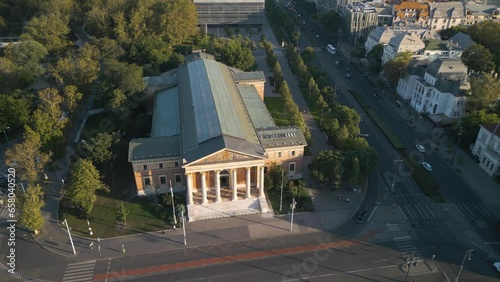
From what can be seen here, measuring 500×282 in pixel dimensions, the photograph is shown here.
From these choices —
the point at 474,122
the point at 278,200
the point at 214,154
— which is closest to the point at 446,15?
the point at 474,122

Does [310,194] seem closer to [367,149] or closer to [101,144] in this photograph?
[367,149]

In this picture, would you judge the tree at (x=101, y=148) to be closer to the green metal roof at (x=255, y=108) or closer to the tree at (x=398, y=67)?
the green metal roof at (x=255, y=108)

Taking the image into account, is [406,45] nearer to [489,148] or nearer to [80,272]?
[489,148]

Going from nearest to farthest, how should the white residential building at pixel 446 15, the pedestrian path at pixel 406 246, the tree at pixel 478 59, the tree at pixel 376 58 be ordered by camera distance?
the pedestrian path at pixel 406 246, the tree at pixel 478 59, the tree at pixel 376 58, the white residential building at pixel 446 15

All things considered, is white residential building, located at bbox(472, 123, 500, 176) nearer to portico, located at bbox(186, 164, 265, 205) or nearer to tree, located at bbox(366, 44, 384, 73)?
tree, located at bbox(366, 44, 384, 73)

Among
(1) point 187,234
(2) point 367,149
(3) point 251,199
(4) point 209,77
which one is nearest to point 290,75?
(4) point 209,77

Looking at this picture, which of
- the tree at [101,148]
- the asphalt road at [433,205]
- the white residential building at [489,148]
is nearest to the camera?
the asphalt road at [433,205]

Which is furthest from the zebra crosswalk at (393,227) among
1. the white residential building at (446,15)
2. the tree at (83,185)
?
the white residential building at (446,15)
